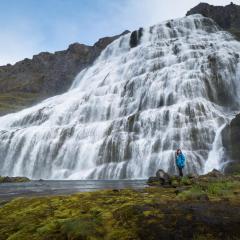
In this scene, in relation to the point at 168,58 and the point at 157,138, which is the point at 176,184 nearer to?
the point at 157,138

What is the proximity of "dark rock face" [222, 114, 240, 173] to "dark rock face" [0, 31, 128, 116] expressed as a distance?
76.9m

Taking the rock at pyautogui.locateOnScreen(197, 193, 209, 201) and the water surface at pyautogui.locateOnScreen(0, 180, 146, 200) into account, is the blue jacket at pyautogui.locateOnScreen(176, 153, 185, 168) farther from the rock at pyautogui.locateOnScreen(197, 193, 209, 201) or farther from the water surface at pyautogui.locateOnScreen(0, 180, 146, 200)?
the rock at pyautogui.locateOnScreen(197, 193, 209, 201)

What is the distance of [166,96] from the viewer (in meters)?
59.1

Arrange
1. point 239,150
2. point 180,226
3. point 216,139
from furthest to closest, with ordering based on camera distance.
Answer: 1. point 216,139
2. point 239,150
3. point 180,226

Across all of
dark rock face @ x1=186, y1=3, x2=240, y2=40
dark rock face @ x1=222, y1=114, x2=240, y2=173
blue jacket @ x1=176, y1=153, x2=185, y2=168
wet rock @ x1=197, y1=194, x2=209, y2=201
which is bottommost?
wet rock @ x1=197, y1=194, x2=209, y2=201

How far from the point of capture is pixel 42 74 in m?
159

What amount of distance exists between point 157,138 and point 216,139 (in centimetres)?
777

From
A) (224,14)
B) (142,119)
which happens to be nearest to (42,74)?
(224,14)

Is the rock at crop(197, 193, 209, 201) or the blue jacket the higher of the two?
the blue jacket

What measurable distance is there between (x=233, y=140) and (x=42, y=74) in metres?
124

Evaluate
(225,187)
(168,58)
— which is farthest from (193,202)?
(168,58)

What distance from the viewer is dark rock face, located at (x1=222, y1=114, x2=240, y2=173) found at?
144 ft

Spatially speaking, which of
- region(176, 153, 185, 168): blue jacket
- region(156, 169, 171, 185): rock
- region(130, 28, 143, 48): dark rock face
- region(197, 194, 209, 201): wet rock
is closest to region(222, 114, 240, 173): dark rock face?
region(176, 153, 185, 168): blue jacket

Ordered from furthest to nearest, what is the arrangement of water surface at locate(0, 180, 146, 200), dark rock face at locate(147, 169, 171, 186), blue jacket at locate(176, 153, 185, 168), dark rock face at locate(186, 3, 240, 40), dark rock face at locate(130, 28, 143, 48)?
dark rock face at locate(186, 3, 240, 40) → dark rock face at locate(130, 28, 143, 48) → blue jacket at locate(176, 153, 185, 168) → water surface at locate(0, 180, 146, 200) → dark rock face at locate(147, 169, 171, 186)
